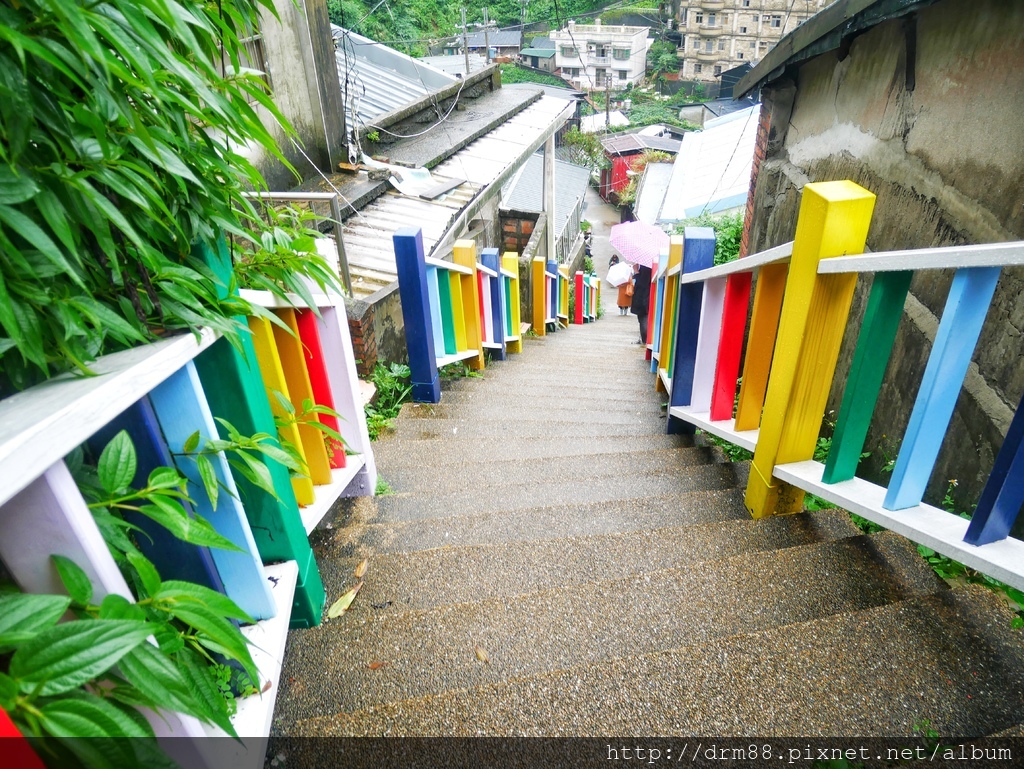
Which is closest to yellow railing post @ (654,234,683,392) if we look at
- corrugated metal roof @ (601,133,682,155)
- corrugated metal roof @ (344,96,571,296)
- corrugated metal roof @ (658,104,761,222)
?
Result: corrugated metal roof @ (344,96,571,296)

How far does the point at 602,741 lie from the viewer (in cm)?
116

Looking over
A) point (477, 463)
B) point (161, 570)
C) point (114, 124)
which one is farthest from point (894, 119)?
point (161, 570)

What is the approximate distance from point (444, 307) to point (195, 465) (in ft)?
9.64

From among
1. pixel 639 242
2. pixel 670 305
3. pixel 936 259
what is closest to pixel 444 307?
pixel 670 305

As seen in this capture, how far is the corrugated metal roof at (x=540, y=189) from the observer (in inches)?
542

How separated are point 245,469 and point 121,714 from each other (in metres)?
0.55

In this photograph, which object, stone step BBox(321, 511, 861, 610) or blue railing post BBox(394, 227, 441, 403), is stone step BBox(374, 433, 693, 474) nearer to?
blue railing post BBox(394, 227, 441, 403)

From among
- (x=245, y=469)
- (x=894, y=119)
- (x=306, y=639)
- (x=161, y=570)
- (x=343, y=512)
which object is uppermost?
(x=894, y=119)

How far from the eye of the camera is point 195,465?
3.53 ft

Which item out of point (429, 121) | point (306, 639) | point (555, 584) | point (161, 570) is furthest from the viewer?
point (429, 121)

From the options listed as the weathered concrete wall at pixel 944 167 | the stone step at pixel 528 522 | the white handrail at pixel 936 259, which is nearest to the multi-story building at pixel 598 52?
the weathered concrete wall at pixel 944 167

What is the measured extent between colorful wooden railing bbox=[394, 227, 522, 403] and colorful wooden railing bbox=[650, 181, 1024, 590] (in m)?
1.57

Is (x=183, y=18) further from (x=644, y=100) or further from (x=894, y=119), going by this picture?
(x=644, y=100)

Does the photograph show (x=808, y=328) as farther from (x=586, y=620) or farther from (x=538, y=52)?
(x=538, y=52)
